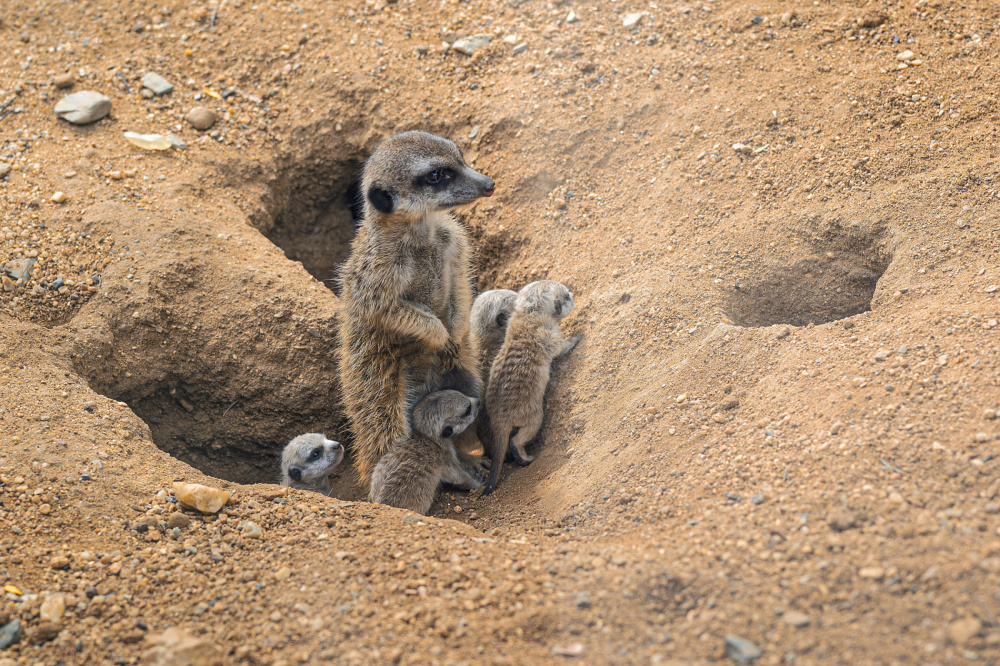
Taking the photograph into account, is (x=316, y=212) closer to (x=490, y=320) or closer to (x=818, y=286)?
(x=490, y=320)

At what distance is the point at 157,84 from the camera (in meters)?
5.53

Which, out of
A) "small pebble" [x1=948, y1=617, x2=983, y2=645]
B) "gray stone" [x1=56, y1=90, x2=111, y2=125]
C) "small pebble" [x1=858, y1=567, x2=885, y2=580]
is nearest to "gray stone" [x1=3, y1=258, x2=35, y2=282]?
"gray stone" [x1=56, y1=90, x2=111, y2=125]

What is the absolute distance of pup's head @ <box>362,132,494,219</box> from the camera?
3.88 meters

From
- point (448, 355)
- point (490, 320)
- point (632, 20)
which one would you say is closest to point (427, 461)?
point (448, 355)

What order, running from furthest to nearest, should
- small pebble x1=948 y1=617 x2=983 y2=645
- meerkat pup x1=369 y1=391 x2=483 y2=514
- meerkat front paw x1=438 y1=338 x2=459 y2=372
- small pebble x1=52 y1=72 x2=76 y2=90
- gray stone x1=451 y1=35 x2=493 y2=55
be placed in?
gray stone x1=451 y1=35 x2=493 y2=55
small pebble x1=52 y1=72 x2=76 y2=90
meerkat front paw x1=438 y1=338 x2=459 y2=372
meerkat pup x1=369 y1=391 x2=483 y2=514
small pebble x1=948 y1=617 x2=983 y2=645

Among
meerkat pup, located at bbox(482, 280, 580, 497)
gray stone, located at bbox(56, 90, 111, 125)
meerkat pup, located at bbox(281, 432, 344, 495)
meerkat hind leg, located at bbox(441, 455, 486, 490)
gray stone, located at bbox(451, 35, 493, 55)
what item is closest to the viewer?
meerkat pup, located at bbox(482, 280, 580, 497)

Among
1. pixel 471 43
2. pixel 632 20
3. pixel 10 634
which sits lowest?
pixel 10 634

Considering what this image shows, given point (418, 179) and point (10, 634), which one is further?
point (418, 179)

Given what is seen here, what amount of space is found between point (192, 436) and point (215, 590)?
2.52m

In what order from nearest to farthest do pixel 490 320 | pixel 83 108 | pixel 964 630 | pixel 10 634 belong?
pixel 964 630 < pixel 10 634 < pixel 490 320 < pixel 83 108

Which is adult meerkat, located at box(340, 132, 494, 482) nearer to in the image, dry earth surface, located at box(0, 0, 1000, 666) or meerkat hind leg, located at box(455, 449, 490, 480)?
meerkat hind leg, located at box(455, 449, 490, 480)

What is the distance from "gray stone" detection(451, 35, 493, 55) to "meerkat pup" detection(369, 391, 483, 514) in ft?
8.68

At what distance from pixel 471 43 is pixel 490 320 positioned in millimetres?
2188

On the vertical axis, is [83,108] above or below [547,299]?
above
